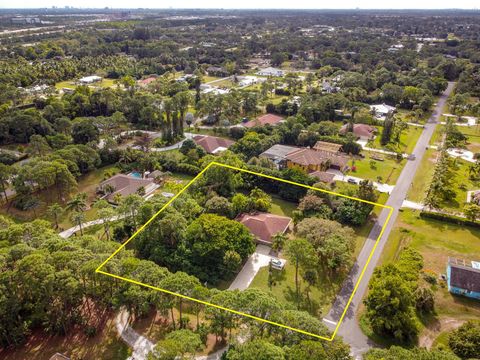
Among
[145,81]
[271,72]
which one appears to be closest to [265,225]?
[145,81]

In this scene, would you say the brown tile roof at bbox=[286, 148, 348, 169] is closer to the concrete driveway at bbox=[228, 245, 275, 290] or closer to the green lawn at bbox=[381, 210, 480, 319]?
the green lawn at bbox=[381, 210, 480, 319]

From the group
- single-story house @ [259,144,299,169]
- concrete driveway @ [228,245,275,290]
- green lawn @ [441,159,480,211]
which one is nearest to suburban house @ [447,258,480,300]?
green lawn @ [441,159,480,211]

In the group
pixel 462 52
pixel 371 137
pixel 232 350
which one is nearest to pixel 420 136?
pixel 371 137

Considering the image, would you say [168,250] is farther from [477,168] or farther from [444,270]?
[477,168]

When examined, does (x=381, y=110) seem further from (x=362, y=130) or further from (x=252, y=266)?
(x=252, y=266)

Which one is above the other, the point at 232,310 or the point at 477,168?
the point at 232,310

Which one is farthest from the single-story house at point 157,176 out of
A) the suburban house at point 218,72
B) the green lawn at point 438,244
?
the suburban house at point 218,72

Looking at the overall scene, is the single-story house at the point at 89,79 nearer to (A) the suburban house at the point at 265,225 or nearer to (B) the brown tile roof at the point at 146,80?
(B) the brown tile roof at the point at 146,80
